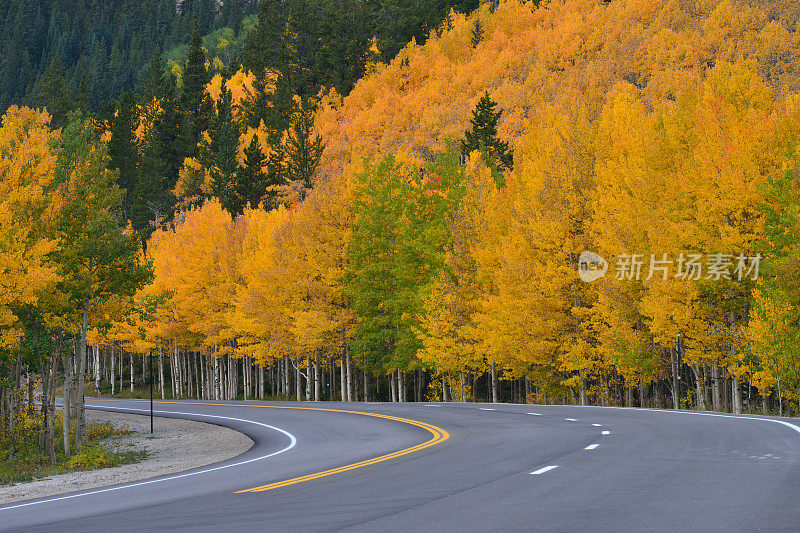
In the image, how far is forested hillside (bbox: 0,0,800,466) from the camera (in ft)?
91.5

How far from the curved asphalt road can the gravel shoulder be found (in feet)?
4.56

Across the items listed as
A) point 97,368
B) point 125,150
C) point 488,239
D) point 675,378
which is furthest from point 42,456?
point 125,150

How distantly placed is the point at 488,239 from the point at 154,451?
74.8ft

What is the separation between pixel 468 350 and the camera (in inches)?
1697

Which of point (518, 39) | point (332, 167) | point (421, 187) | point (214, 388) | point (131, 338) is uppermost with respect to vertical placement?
point (518, 39)

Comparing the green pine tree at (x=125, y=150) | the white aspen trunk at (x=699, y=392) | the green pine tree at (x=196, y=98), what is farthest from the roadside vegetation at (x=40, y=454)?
the green pine tree at (x=196, y=98)

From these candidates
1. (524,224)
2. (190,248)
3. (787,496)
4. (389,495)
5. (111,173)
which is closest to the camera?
(787,496)

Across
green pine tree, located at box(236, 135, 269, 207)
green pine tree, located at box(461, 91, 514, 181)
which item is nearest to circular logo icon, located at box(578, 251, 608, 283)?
green pine tree, located at box(461, 91, 514, 181)

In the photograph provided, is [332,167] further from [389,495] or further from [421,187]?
[389,495]

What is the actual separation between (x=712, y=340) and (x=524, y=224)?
11.2 metres

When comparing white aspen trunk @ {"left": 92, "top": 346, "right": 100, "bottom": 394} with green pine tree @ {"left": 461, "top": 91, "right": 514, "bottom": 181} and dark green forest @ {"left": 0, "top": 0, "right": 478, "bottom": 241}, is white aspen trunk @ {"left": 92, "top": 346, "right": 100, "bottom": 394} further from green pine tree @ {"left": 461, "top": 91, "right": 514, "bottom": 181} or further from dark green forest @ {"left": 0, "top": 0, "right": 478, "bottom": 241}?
green pine tree @ {"left": 461, "top": 91, "right": 514, "bottom": 181}

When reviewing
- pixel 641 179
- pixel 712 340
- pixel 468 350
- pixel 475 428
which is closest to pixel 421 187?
pixel 468 350

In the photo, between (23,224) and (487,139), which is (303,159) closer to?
(487,139)

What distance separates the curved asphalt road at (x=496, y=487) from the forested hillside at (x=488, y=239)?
9.10 meters
